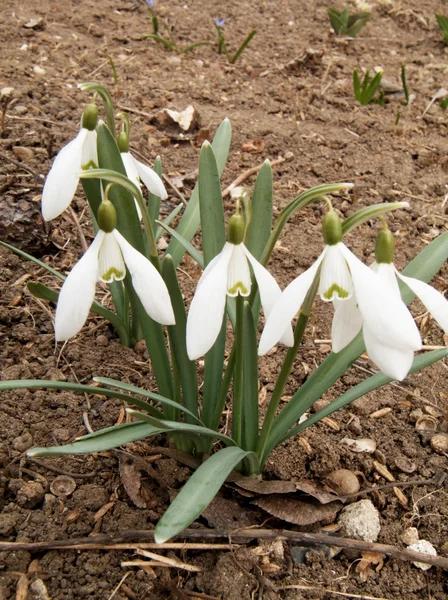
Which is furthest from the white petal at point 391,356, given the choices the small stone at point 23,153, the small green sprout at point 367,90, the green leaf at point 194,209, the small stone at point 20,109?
the small green sprout at point 367,90

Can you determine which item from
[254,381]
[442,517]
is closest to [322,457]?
[442,517]

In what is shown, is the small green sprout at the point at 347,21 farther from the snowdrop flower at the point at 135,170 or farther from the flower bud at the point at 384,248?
the flower bud at the point at 384,248

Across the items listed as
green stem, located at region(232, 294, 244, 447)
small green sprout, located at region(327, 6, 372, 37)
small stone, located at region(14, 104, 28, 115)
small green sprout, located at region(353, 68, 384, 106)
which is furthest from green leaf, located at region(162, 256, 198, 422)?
small green sprout, located at region(327, 6, 372, 37)

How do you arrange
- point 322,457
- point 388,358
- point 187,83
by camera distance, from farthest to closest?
1. point 187,83
2. point 322,457
3. point 388,358

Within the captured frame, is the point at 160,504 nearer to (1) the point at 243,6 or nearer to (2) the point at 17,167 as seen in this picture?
(2) the point at 17,167

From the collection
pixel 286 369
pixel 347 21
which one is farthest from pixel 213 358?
pixel 347 21
